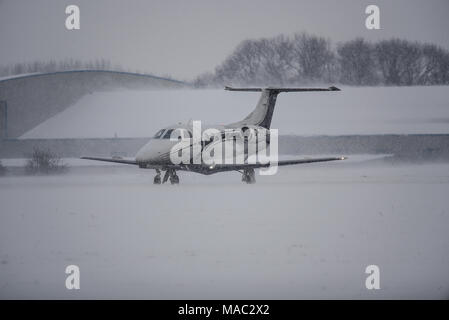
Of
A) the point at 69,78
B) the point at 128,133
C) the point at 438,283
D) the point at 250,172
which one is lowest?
the point at 438,283

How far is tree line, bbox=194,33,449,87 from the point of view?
31.4 meters

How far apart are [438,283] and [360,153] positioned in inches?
842

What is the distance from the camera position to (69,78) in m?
32.7

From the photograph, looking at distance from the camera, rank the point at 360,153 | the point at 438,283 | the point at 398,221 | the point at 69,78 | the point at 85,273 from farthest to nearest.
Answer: the point at 69,78 → the point at 360,153 → the point at 398,221 → the point at 85,273 → the point at 438,283

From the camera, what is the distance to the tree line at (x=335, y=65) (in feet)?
103

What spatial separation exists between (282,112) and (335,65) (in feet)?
11.6

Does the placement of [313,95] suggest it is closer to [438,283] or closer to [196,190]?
[196,190]

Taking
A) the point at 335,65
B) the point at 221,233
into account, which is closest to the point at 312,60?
the point at 335,65

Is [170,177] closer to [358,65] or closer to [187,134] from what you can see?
[187,134]

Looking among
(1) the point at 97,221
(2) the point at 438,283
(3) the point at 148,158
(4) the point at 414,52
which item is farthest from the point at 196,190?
(4) the point at 414,52

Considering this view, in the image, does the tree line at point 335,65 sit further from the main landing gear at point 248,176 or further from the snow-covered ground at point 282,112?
the main landing gear at point 248,176

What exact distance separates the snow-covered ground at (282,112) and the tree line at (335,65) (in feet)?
2.82

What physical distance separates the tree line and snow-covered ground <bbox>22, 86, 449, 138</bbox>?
860 millimetres

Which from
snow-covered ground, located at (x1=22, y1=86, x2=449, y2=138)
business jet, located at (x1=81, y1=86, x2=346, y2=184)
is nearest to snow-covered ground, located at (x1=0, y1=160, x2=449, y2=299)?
business jet, located at (x1=81, y1=86, x2=346, y2=184)
